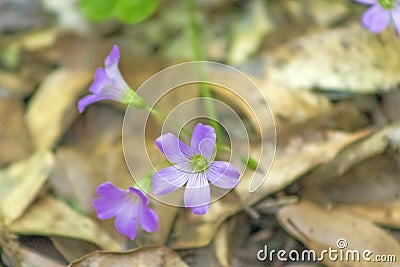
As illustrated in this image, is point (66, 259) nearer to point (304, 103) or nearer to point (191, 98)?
point (191, 98)

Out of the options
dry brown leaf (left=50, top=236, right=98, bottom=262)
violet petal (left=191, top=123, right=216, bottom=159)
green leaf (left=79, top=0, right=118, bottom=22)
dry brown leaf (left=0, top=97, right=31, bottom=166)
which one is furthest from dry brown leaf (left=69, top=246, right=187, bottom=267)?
green leaf (left=79, top=0, right=118, bottom=22)

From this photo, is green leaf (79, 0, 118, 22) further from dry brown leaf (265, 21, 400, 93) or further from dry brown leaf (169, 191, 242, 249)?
dry brown leaf (169, 191, 242, 249)


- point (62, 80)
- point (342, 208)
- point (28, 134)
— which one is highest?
point (62, 80)

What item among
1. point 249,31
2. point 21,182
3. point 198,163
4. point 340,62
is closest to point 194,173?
point 198,163

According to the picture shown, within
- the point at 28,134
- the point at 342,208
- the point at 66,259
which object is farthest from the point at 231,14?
the point at 66,259

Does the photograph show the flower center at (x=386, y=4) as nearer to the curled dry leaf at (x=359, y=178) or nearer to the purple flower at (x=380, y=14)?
the purple flower at (x=380, y=14)

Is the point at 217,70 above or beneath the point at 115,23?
beneath
